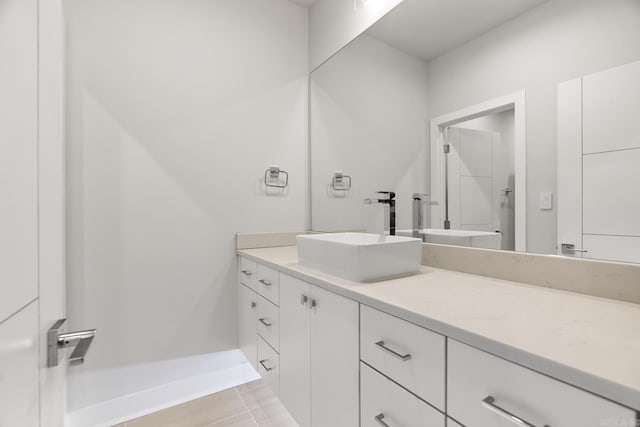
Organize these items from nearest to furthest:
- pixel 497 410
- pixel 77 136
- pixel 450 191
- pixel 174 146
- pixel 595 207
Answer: pixel 497 410, pixel 595 207, pixel 450 191, pixel 77 136, pixel 174 146

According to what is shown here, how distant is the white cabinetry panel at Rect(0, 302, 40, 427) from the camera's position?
0.32m

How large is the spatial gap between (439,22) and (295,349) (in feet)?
5.32

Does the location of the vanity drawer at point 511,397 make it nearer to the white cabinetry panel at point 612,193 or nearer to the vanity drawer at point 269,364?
the white cabinetry panel at point 612,193

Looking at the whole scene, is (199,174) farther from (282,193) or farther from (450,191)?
(450,191)

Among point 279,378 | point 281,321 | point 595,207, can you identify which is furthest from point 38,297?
point 595,207

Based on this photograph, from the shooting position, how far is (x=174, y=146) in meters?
1.78

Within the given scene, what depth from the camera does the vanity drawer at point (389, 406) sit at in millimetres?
715

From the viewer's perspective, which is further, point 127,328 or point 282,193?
point 282,193

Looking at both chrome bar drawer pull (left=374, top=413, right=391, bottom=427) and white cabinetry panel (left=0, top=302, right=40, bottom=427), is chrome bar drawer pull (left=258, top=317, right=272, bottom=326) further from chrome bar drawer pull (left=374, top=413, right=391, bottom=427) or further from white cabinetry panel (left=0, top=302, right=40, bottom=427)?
white cabinetry panel (left=0, top=302, right=40, bottom=427)

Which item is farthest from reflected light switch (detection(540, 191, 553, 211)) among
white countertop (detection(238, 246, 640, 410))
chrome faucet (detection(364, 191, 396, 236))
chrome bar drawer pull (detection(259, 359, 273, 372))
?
chrome bar drawer pull (detection(259, 359, 273, 372))

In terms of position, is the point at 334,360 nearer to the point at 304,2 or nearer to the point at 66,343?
the point at 66,343

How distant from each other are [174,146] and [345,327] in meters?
1.49

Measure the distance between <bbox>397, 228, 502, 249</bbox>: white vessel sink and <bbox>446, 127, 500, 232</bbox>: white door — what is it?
0.02 metres

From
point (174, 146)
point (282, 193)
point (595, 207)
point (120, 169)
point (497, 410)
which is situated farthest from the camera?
point (282, 193)
